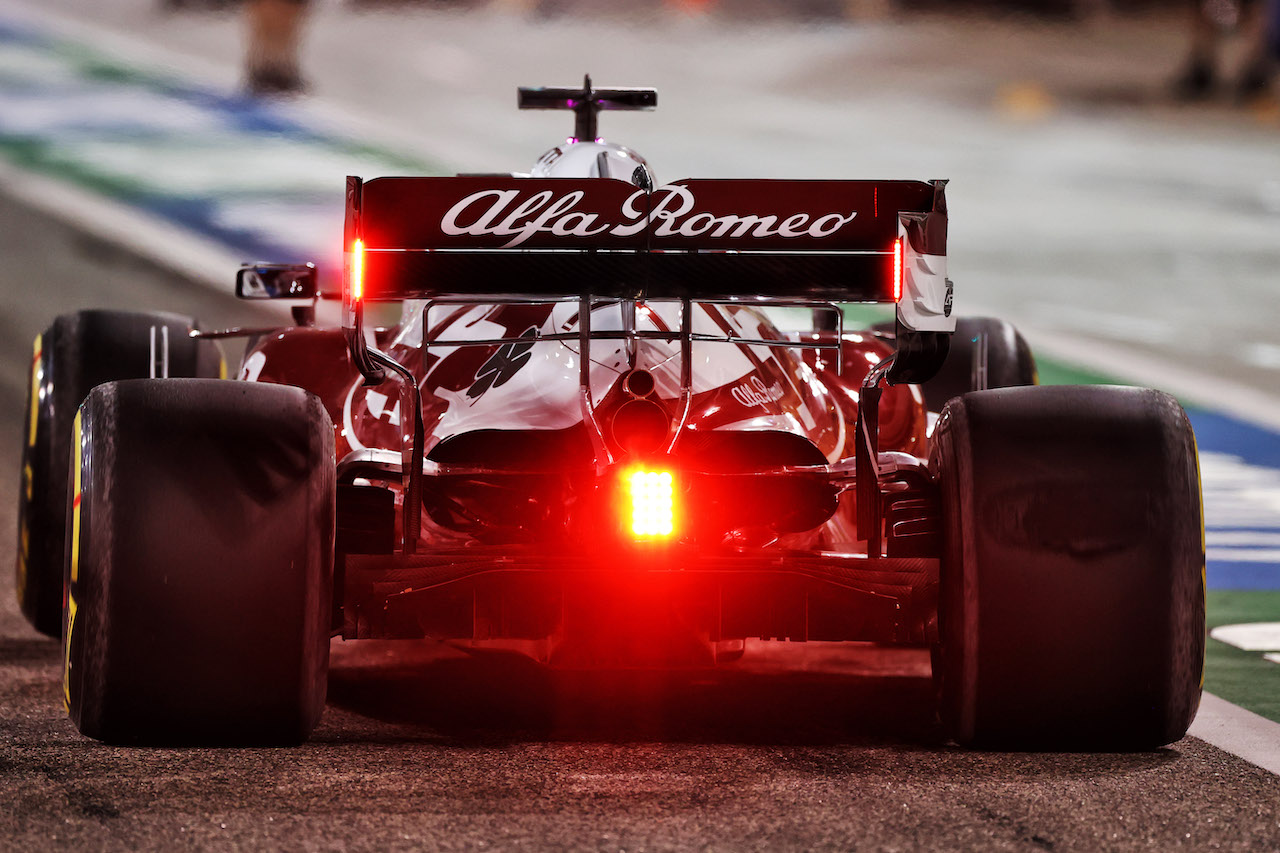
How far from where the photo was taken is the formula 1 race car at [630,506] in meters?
4.22

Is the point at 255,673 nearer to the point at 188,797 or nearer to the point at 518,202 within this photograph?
the point at 188,797

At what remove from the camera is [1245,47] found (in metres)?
31.0

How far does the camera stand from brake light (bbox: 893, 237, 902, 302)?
175 inches

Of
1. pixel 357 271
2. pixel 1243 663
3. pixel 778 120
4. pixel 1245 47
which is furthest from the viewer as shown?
pixel 1245 47

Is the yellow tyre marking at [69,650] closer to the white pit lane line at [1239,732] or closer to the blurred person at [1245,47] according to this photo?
the white pit lane line at [1239,732]

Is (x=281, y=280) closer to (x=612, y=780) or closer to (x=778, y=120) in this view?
(x=612, y=780)

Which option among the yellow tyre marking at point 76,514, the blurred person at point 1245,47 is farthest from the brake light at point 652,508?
the blurred person at point 1245,47

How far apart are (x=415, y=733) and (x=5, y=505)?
5542 mm

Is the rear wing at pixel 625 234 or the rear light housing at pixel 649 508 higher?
the rear wing at pixel 625 234

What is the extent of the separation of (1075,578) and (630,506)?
1.07m

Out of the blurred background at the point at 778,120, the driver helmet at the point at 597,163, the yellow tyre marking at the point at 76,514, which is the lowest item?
the yellow tyre marking at the point at 76,514

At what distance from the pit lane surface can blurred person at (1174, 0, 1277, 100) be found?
87.1ft

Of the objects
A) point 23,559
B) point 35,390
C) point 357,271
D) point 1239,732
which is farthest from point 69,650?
point 1239,732

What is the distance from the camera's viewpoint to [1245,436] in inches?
481
